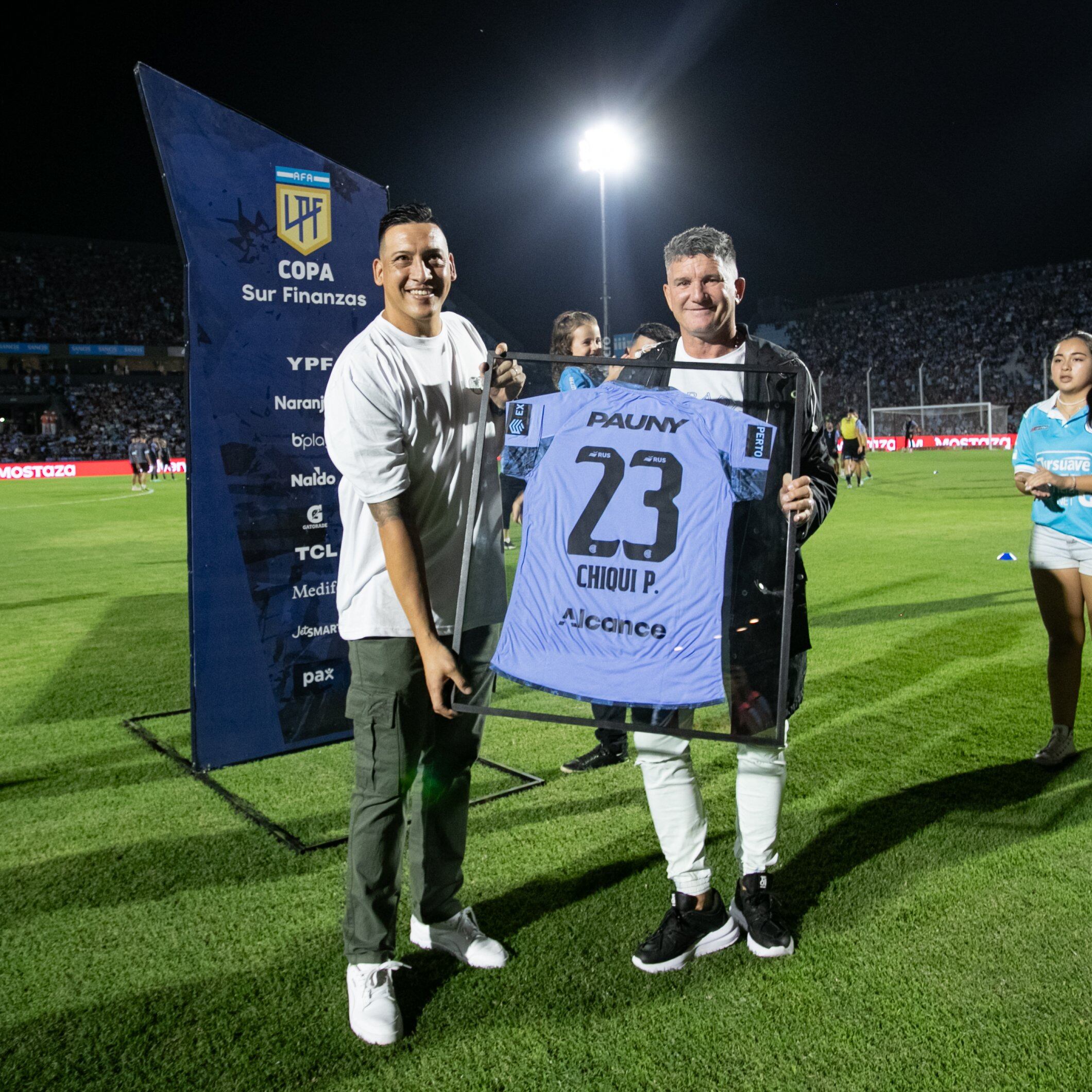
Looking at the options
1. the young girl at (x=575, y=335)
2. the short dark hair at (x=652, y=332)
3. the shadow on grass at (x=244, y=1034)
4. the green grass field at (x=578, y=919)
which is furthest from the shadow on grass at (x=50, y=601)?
the shadow on grass at (x=244, y=1034)

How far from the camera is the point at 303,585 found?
440cm

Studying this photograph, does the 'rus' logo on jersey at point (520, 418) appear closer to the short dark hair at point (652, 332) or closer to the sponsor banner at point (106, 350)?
the short dark hair at point (652, 332)

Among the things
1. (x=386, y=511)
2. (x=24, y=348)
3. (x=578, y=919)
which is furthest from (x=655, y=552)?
(x=24, y=348)

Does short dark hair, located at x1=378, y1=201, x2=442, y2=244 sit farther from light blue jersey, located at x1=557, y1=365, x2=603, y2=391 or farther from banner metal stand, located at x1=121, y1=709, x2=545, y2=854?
banner metal stand, located at x1=121, y1=709, x2=545, y2=854

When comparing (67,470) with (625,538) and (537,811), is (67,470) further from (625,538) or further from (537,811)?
(625,538)

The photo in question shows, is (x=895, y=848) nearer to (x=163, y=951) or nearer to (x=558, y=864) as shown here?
(x=558, y=864)

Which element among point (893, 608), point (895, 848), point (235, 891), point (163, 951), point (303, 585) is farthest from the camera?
point (893, 608)

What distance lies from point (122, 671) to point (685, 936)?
520cm

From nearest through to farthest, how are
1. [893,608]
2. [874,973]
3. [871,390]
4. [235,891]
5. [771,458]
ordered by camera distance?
[771,458], [874,973], [235,891], [893,608], [871,390]

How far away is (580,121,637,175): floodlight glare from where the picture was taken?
766 inches

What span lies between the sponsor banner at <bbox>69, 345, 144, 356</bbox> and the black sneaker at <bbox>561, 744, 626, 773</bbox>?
5882cm

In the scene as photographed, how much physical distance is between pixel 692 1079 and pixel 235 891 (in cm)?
179

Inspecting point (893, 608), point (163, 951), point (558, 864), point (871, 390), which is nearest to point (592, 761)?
point (558, 864)

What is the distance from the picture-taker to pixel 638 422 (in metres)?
2.53
